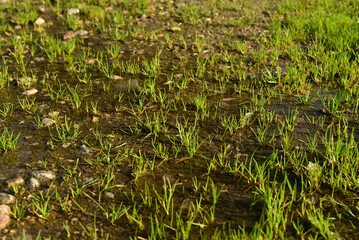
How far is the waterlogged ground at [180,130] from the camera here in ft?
8.46

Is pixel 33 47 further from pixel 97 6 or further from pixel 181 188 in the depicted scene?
pixel 181 188

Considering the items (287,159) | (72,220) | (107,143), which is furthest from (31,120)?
(287,159)

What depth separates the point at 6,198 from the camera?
2713 mm

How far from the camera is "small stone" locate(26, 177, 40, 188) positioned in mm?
2895

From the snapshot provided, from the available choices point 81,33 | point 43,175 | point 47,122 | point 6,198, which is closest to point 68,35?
point 81,33

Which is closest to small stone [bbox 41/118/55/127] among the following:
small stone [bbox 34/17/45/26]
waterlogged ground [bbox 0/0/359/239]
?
waterlogged ground [bbox 0/0/359/239]

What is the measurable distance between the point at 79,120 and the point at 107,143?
74cm

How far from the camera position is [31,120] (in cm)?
389

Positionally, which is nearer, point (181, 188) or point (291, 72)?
point (181, 188)

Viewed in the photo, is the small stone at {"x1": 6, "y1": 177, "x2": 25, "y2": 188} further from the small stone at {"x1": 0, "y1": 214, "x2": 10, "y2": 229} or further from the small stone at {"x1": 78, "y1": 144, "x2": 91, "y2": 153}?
the small stone at {"x1": 78, "y1": 144, "x2": 91, "y2": 153}

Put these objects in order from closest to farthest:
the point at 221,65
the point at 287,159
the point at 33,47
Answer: the point at 287,159 < the point at 221,65 < the point at 33,47

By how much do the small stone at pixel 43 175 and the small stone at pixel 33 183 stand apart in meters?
0.05

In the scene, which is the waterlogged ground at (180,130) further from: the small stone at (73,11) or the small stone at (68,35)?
the small stone at (73,11)

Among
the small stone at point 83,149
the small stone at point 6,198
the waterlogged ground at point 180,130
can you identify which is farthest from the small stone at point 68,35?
the small stone at point 6,198
